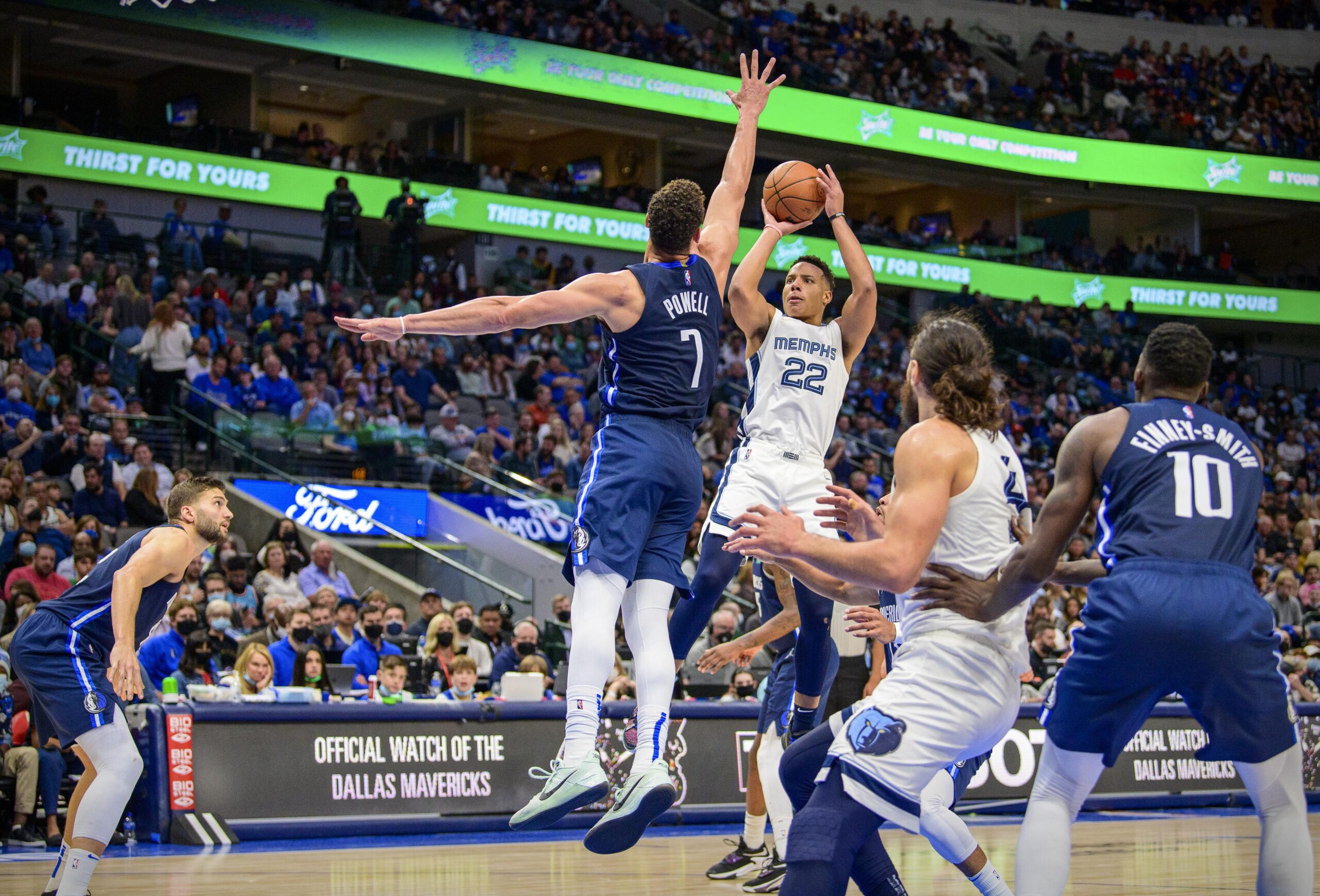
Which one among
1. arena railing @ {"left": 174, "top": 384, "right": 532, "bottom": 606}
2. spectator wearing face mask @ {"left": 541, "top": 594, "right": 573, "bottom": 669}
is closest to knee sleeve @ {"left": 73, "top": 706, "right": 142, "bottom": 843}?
spectator wearing face mask @ {"left": 541, "top": 594, "right": 573, "bottom": 669}

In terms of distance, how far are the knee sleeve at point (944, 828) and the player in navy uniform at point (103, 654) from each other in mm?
3588

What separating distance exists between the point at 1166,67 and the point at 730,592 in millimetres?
27741

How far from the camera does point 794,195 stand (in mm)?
7094

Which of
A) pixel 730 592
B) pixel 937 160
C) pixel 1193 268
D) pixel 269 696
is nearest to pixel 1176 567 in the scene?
pixel 269 696

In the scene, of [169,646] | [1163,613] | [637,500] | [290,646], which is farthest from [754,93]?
[169,646]

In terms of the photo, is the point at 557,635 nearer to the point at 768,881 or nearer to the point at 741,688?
the point at 741,688

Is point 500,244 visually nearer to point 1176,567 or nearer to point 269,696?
point 269,696

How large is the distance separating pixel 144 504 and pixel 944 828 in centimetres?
1184

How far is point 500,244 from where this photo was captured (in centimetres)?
2953

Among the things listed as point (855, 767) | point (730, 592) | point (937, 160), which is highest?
point (937, 160)

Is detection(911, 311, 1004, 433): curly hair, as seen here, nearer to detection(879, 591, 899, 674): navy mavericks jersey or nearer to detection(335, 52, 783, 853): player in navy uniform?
detection(879, 591, 899, 674): navy mavericks jersey

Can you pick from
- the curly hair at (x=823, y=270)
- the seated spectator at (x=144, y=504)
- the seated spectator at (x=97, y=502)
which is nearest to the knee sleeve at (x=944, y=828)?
the curly hair at (x=823, y=270)

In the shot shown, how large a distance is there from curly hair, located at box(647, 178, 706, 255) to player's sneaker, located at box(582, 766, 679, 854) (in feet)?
7.72

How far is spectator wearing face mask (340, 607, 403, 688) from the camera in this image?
40.3 ft
